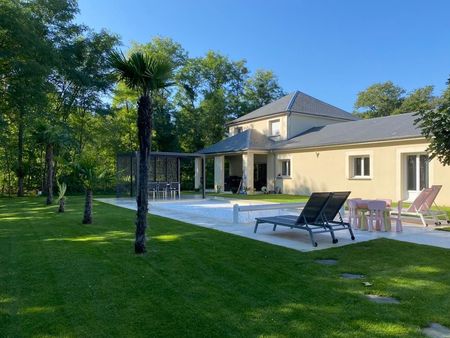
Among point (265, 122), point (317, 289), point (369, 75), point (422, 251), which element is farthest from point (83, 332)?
point (369, 75)

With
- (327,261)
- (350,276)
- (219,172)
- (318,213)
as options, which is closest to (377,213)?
(318,213)

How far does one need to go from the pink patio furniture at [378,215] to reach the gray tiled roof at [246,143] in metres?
14.4

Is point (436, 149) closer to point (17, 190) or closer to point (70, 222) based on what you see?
point (70, 222)

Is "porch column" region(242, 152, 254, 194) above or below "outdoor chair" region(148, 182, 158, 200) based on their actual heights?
above

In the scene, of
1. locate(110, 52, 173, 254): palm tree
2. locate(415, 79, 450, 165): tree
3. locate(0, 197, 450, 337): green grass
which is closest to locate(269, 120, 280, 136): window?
locate(415, 79, 450, 165): tree

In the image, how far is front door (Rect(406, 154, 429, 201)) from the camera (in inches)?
625

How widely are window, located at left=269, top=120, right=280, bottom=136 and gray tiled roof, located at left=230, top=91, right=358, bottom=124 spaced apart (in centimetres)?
72

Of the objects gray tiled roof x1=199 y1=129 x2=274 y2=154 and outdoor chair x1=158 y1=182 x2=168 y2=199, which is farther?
gray tiled roof x1=199 y1=129 x2=274 y2=154

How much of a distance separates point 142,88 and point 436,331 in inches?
220

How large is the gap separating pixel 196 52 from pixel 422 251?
3921 centimetres

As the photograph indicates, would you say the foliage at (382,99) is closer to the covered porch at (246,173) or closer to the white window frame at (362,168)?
the covered porch at (246,173)

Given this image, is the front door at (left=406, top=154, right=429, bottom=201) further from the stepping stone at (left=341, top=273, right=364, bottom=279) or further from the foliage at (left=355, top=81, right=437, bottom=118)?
the foliage at (left=355, top=81, right=437, bottom=118)

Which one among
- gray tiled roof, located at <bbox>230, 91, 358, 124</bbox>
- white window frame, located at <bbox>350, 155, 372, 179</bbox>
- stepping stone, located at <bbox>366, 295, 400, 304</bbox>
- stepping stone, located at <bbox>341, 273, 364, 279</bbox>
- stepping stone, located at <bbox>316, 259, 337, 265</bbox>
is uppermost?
gray tiled roof, located at <bbox>230, 91, 358, 124</bbox>

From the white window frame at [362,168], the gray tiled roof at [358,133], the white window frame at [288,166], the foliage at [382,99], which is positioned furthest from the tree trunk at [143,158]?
the foliage at [382,99]
